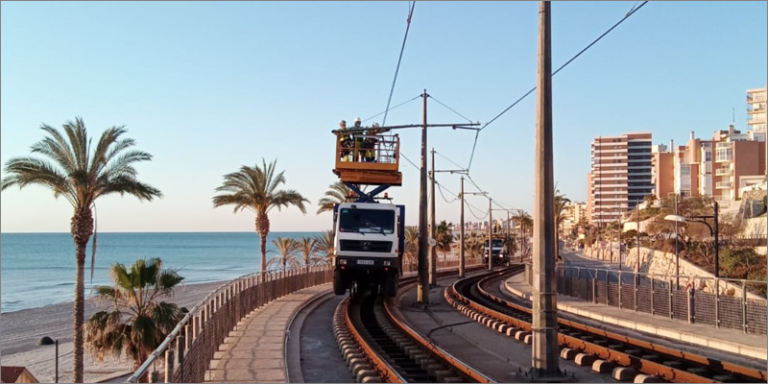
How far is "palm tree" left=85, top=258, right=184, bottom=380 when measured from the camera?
813 inches

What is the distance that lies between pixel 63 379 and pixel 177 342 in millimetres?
22235

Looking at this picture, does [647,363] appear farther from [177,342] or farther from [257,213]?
[257,213]

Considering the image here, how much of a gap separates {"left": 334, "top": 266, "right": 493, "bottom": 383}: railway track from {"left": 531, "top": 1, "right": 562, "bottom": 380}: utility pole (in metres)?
1.15

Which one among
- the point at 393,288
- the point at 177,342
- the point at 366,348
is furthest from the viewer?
the point at 393,288

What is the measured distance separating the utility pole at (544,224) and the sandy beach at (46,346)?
29.1 feet

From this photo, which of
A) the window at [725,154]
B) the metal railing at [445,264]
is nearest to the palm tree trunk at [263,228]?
the metal railing at [445,264]

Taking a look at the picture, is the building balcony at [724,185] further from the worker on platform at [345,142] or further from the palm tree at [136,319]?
the palm tree at [136,319]

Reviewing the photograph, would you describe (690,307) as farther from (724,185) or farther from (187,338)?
(724,185)

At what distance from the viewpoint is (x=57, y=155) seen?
2136 centimetres

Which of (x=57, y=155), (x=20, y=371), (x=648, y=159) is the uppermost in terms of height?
(x=648, y=159)

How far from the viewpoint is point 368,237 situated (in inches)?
1001

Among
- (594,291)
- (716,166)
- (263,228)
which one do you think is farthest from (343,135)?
(716,166)

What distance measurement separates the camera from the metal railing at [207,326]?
30.6 feet

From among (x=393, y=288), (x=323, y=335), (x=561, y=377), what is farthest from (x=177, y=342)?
(x=393, y=288)
